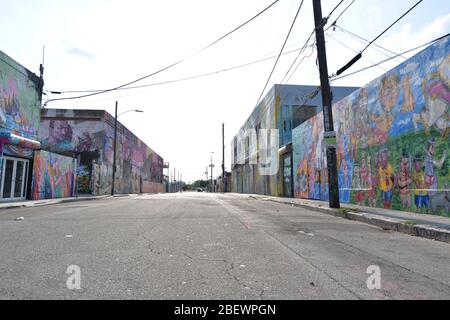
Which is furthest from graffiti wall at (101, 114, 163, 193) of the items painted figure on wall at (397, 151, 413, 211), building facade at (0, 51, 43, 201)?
painted figure on wall at (397, 151, 413, 211)

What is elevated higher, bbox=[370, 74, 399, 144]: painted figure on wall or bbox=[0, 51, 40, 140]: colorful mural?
bbox=[0, 51, 40, 140]: colorful mural

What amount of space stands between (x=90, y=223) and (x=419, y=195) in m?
10.6

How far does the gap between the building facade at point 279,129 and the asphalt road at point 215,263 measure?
21.1 metres

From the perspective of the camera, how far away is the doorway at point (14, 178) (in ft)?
65.2

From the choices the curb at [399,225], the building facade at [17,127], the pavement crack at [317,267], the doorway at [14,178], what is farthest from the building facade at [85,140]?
the pavement crack at [317,267]

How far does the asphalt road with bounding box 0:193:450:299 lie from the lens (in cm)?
390

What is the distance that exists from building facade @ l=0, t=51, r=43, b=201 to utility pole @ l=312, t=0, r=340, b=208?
661 inches

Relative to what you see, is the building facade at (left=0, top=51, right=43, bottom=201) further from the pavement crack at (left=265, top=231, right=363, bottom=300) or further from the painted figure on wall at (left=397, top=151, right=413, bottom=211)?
the painted figure on wall at (left=397, top=151, right=413, bottom=211)

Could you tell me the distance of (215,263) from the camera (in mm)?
5156

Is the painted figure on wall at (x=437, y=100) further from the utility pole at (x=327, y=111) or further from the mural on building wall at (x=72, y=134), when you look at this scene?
the mural on building wall at (x=72, y=134)

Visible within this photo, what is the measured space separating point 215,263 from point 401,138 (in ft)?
34.4

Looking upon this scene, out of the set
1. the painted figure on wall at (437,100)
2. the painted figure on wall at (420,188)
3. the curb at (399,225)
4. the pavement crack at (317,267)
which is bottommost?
the pavement crack at (317,267)
